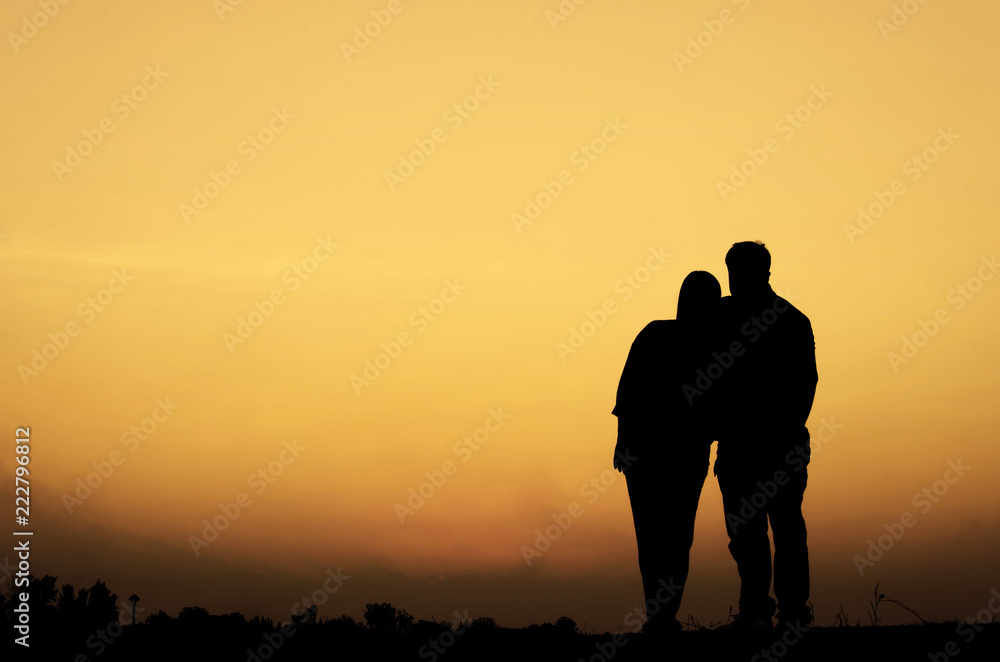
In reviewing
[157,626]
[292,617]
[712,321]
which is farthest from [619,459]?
[157,626]

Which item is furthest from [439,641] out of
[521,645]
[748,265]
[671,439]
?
[748,265]

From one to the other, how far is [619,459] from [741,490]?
2.78 ft

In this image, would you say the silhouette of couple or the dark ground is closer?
the dark ground

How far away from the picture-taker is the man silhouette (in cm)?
625

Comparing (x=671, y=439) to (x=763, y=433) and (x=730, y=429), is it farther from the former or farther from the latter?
(x=763, y=433)

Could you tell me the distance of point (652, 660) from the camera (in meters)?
5.45

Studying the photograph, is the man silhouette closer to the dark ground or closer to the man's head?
the man's head

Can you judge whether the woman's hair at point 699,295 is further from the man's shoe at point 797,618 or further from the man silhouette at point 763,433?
the man's shoe at point 797,618

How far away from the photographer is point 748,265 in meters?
6.43

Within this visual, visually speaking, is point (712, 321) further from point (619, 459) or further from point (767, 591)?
point (767, 591)

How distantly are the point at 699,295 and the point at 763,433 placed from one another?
1.02 m

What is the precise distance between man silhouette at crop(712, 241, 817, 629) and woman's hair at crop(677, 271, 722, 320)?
13cm

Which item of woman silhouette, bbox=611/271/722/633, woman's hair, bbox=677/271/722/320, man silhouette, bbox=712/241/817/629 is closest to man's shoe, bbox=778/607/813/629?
man silhouette, bbox=712/241/817/629

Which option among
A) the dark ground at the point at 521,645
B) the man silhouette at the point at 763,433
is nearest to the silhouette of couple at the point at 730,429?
the man silhouette at the point at 763,433
